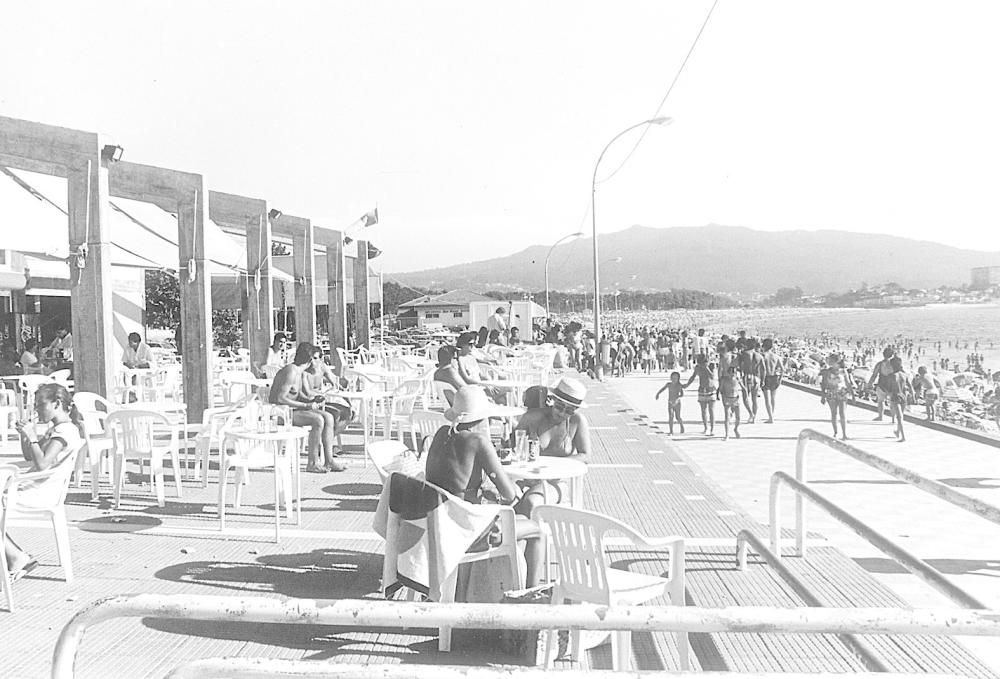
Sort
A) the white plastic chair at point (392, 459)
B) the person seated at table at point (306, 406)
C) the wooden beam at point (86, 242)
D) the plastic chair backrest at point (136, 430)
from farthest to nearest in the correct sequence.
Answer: the wooden beam at point (86, 242) → the person seated at table at point (306, 406) → the plastic chair backrest at point (136, 430) → the white plastic chair at point (392, 459)

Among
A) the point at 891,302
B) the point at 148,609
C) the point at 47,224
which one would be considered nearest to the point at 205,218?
the point at 47,224

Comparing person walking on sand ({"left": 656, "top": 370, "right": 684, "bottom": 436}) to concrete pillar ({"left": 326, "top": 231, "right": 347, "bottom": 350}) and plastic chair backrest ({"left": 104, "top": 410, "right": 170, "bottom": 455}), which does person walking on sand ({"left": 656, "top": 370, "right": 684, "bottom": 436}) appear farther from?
plastic chair backrest ({"left": 104, "top": 410, "right": 170, "bottom": 455})

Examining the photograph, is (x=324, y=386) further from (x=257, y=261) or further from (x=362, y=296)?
(x=362, y=296)

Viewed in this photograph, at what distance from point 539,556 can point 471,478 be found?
1.93ft

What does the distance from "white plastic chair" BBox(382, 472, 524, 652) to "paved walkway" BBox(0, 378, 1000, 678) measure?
11.4 inches

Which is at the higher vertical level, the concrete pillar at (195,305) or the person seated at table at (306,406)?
the concrete pillar at (195,305)

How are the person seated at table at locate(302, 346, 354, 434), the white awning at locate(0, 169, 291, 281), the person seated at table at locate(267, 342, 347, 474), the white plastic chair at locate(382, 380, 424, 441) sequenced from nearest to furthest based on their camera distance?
the person seated at table at locate(267, 342, 347, 474)
the person seated at table at locate(302, 346, 354, 434)
the white plastic chair at locate(382, 380, 424, 441)
the white awning at locate(0, 169, 291, 281)

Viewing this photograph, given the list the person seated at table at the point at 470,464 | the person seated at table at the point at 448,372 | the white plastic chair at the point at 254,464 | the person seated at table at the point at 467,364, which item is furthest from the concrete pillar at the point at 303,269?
the person seated at table at the point at 470,464

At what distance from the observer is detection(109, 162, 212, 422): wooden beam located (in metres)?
11.7

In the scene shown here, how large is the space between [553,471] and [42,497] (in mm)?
3060

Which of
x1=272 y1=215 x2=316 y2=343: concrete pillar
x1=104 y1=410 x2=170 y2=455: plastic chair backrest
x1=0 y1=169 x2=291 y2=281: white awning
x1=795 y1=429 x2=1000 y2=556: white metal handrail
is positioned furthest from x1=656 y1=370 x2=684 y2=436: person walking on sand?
x1=104 y1=410 x2=170 y2=455: plastic chair backrest

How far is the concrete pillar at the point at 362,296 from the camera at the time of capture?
71.4 ft

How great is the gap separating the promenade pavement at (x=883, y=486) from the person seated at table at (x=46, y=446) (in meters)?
5.01

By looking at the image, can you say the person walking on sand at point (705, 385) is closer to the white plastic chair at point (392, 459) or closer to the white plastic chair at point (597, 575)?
the white plastic chair at point (392, 459)
